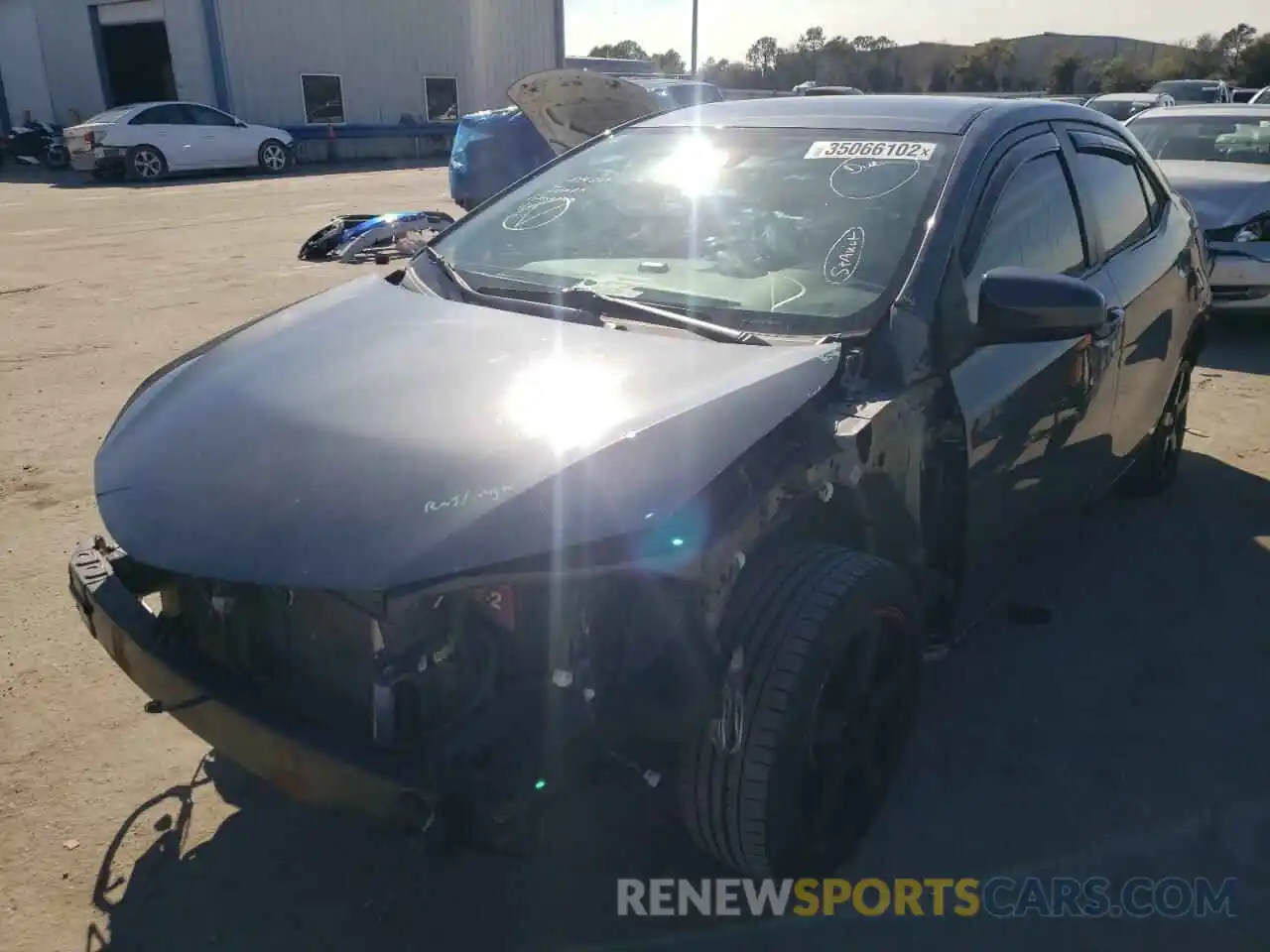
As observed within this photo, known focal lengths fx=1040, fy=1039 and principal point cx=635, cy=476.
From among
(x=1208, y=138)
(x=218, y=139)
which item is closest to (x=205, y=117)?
(x=218, y=139)

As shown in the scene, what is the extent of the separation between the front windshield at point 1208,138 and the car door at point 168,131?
1776 cm

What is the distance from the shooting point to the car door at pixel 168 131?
20016 millimetres

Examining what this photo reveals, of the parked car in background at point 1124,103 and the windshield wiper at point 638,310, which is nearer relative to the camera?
the windshield wiper at point 638,310

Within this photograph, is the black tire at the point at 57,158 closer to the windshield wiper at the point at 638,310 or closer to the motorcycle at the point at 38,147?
the motorcycle at the point at 38,147

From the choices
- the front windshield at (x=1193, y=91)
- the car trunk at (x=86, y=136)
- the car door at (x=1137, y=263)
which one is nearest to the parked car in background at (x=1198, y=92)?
the front windshield at (x=1193, y=91)

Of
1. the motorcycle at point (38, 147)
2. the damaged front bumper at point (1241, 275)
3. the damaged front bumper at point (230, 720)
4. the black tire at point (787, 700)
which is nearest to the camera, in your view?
the damaged front bumper at point (230, 720)

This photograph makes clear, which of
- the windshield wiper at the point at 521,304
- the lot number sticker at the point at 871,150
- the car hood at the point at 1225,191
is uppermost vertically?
the lot number sticker at the point at 871,150

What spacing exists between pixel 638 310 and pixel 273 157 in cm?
2234

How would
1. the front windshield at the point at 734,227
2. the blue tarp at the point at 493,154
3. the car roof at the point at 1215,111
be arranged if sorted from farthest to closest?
the blue tarp at the point at 493,154 → the car roof at the point at 1215,111 → the front windshield at the point at 734,227

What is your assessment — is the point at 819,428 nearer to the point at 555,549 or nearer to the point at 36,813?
the point at 555,549

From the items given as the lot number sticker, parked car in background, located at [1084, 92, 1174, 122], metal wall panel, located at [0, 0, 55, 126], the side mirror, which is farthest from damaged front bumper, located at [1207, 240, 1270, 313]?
metal wall panel, located at [0, 0, 55, 126]

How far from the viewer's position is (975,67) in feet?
194

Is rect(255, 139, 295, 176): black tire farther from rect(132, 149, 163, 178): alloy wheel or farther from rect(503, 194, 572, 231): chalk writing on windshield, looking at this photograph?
rect(503, 194, 572, 231): chalk writing on windshield

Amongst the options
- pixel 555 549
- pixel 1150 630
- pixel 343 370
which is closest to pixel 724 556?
pixel 555 549
